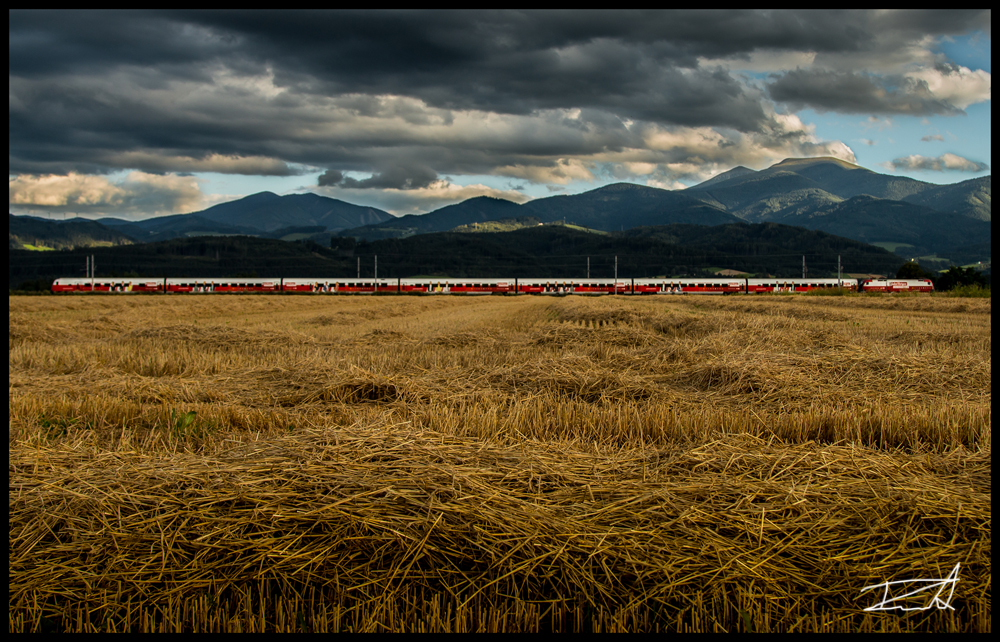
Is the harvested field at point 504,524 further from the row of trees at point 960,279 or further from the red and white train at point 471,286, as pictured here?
the red and white train at point 471,286

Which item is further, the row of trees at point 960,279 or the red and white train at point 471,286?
the red and white train at point 471,286

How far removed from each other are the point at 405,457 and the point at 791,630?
114 inches

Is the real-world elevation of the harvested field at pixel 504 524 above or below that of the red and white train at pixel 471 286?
below

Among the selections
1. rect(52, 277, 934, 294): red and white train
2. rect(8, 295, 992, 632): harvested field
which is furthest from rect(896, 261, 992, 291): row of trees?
rect(8, 295, 992, 632): harvested field

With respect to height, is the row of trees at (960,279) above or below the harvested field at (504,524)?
above

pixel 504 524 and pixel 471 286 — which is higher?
pixel 471 286

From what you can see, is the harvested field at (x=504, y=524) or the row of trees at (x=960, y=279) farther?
the row of trees at (x=960, y=279)

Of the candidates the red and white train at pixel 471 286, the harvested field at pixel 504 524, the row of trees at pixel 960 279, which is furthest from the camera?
the red and white train at pixel 471 286

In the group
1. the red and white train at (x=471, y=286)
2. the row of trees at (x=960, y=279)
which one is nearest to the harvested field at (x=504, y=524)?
the row of trees at (x=960, y=279)

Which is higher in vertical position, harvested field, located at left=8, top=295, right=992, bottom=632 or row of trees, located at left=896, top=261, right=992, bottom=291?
row of trees, located at left=896, top=261, right=992, bottom=291

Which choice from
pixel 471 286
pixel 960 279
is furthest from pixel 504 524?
pixel 471 286

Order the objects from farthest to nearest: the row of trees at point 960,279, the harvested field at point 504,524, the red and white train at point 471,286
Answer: the red and white train at point 471,286, the row of trees at point 960,279, the harvested field at point 504,524

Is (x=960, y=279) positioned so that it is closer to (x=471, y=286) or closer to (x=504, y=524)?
(x=471, y=286)

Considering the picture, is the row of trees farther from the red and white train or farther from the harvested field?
the harvested field
